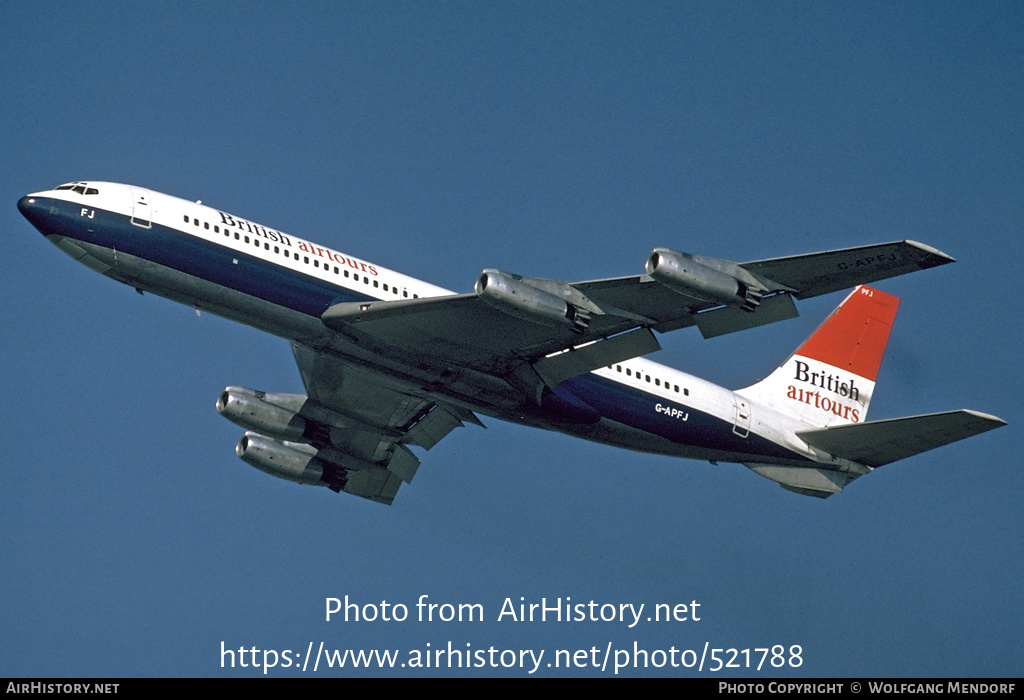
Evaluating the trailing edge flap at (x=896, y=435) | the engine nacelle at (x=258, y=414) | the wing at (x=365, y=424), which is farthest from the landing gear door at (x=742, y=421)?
the engine nacelle at (x=258, y=414)

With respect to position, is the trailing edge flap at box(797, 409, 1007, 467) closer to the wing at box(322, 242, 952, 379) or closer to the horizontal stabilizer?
the horizontal stabilizer

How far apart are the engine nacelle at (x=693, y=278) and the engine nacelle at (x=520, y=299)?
10.9ft

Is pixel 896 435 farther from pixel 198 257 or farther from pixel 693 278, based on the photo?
pixel 198 257

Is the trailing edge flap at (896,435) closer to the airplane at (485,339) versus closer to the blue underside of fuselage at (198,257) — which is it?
the airplane at (485,339)

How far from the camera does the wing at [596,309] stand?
3697 cm

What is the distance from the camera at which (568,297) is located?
1545 inches

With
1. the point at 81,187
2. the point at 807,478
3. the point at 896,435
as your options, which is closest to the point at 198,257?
the point at 81,187

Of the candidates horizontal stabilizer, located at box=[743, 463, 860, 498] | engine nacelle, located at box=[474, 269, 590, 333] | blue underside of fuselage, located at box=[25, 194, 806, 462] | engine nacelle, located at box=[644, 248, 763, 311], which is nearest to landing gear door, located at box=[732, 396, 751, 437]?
Answer: horizontal stabilizer, located at box=[743, 463, 860, 498]

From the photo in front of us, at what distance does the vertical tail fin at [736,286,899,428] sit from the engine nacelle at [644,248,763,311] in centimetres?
1439

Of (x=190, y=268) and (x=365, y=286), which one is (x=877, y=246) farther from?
(x=190, y=268)

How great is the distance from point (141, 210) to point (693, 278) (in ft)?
59.6

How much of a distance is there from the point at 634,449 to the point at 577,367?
18.0ft

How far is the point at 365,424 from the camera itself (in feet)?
165

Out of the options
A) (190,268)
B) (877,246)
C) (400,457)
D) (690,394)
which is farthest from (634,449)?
(190,268)
